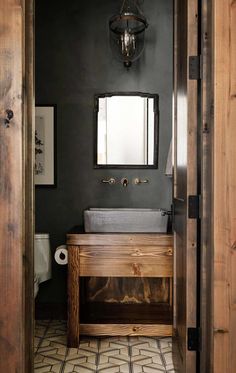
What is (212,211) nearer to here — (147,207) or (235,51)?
(235,51)

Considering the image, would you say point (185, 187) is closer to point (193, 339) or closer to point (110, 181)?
point (193, 339)

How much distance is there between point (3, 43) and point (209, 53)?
83 cm

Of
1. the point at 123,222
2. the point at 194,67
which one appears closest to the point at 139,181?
the point at 123,222

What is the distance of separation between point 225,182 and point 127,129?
1.88 metres

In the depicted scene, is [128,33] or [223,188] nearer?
Answer: [223,188]

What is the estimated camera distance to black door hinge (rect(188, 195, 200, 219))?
5.94ft

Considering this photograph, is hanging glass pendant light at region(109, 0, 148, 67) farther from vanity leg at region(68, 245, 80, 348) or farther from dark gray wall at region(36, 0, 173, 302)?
vanity leg at region(68, 245, 80, 348)

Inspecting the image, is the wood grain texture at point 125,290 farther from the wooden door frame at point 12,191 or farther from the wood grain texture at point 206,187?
the wooden door frame at point 12,191

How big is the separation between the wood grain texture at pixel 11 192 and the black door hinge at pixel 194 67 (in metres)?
0.76

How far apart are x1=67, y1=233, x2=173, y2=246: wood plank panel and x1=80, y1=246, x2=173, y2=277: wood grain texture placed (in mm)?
30

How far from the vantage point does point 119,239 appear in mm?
2809

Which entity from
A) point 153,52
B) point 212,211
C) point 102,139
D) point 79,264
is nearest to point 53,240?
point 79,264

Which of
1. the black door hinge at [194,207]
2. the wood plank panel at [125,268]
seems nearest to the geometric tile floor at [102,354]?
the wood plank panel at [125,268]

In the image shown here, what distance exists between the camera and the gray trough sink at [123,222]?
9.43 ft
